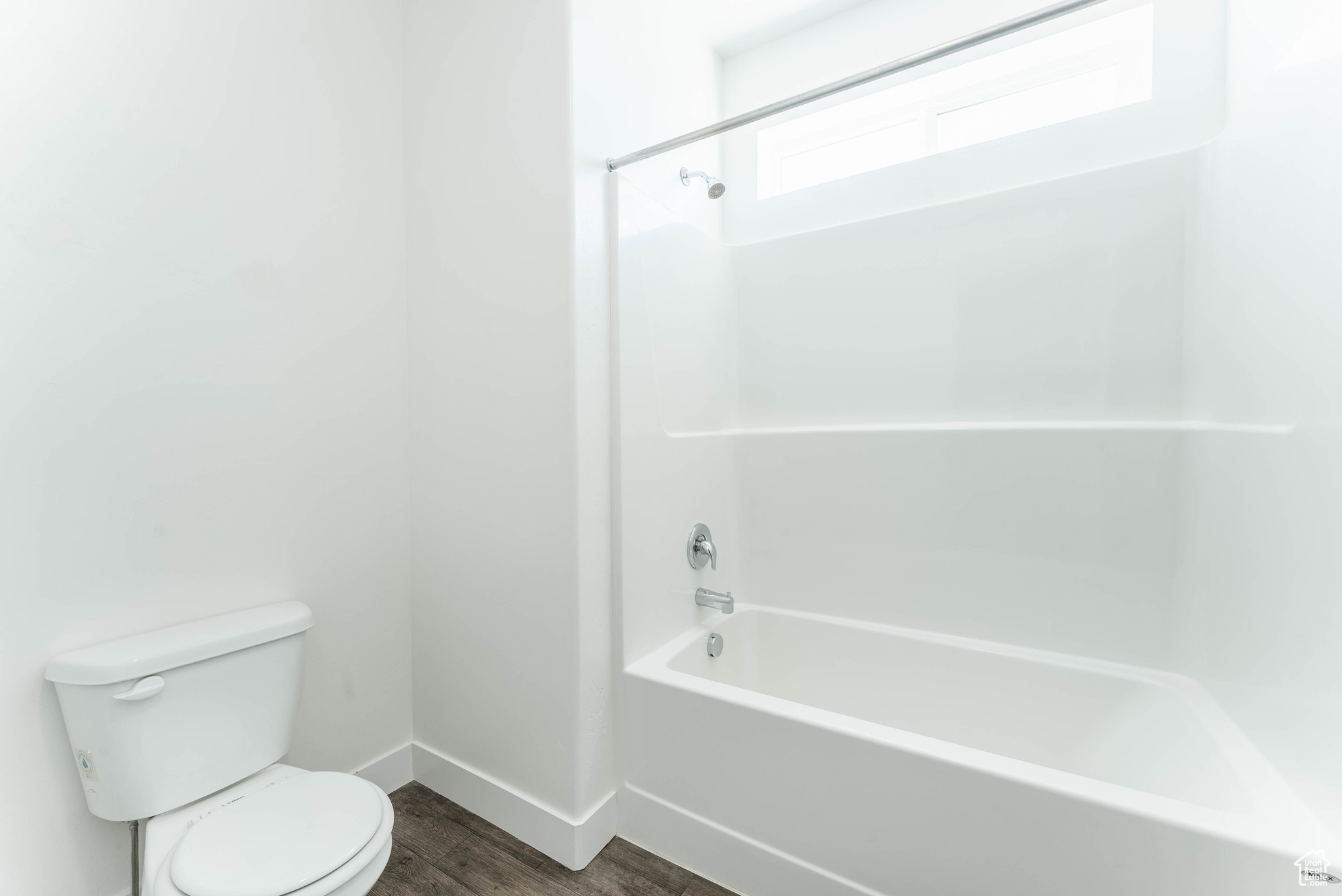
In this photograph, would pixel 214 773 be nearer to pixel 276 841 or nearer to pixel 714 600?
pixel 276 841

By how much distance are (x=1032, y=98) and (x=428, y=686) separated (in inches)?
105

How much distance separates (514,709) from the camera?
163 cm

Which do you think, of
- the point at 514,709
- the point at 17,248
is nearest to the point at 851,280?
the point at 514,709

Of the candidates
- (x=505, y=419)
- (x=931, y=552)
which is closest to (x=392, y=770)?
(x=505, y=419)

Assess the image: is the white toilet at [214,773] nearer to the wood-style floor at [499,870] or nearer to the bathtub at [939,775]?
the wood-style floor at [499,870]

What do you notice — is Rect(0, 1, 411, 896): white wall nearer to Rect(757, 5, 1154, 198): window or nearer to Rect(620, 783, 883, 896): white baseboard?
Rect(620, 783, 883, 896): white baseboard

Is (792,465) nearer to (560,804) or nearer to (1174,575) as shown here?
(1174,575)

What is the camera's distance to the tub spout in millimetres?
1831

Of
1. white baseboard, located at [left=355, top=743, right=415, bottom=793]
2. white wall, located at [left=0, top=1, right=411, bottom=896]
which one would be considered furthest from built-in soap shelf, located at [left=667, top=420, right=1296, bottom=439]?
white baseboard, located at [left=355, top=743, right=415, bottom=793]

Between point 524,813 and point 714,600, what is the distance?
0.78m

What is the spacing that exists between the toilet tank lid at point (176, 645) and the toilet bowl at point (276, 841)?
302 millimetres

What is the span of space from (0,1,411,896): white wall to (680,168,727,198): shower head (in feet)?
2.92

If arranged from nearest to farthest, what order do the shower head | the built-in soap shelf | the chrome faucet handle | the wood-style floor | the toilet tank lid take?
the toilet tank lid, the built-in soap shelf, the wood-style floor, the shower head, the chrome faucet handle

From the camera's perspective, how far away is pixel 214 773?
4.07 feet
